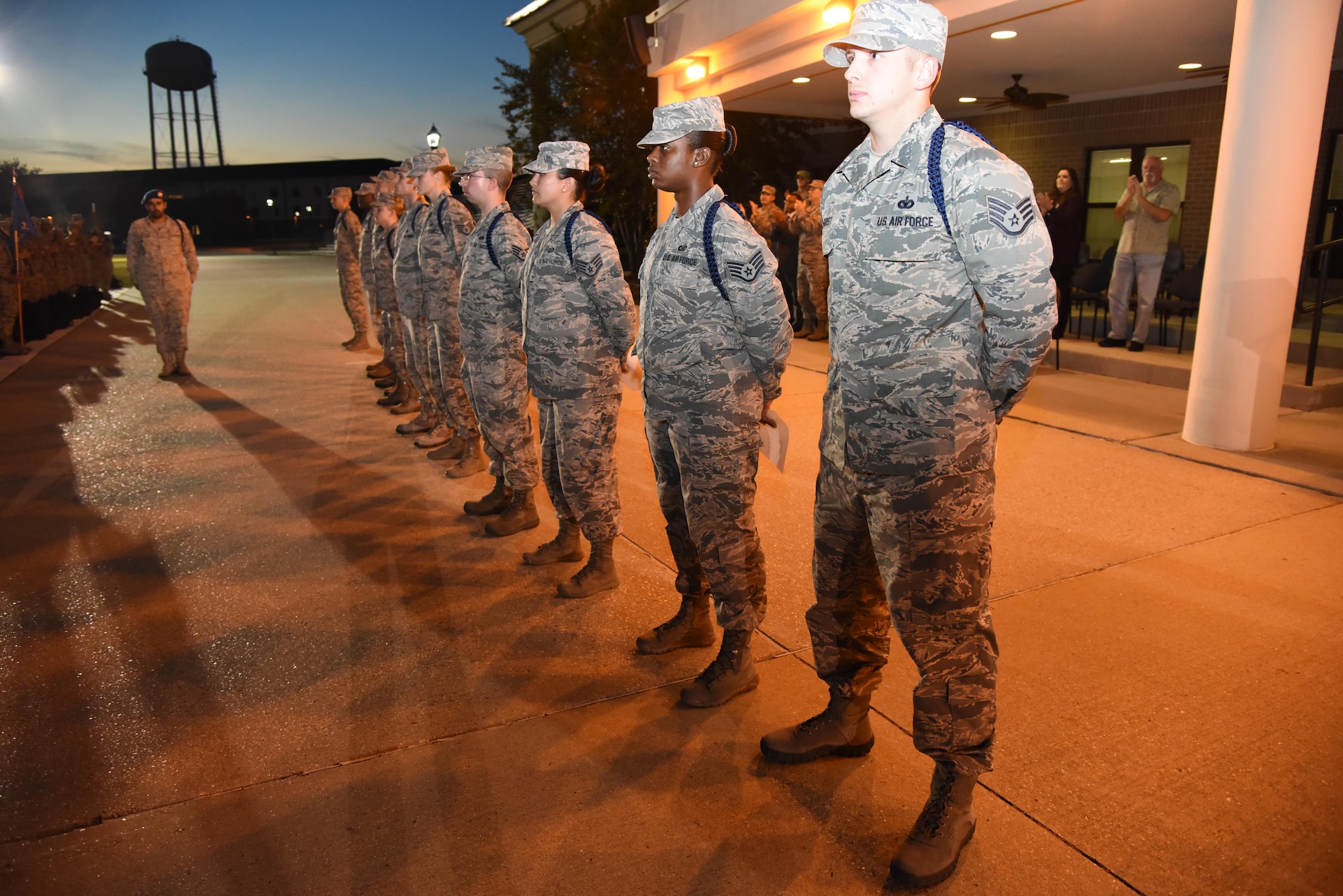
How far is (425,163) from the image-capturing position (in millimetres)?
5902

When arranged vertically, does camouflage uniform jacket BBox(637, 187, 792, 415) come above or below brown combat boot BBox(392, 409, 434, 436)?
above

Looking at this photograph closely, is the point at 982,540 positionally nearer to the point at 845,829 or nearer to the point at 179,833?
the point at 845,829

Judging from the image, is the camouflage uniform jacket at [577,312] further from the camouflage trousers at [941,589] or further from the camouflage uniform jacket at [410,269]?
the camouflage uniform jacket at [410,269]

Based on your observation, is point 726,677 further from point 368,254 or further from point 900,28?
point 368,254

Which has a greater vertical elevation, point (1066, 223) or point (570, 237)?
point (1066, 223)

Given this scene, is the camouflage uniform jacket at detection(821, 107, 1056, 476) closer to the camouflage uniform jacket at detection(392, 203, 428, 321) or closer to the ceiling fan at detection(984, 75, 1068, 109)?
the camouflage uniform jacket at detection(392, 203, 428, 321)

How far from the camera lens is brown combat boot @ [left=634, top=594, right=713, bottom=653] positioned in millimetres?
3406

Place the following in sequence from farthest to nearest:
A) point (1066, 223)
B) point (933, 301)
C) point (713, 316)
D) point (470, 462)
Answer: point (1066, 223) < point (470, 462) < point (713, 316) < point (933, 301)

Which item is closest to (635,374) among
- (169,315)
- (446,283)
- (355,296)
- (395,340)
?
(446,283)

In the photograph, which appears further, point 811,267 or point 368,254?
point 811,267

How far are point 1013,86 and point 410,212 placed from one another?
8.25 meters

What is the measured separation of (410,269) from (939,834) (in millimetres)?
5413

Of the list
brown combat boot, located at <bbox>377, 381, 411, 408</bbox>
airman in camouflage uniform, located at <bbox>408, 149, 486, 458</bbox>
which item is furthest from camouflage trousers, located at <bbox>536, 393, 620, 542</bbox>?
brown combat boot, located at <bbox>377, 381, 411, 408</bbox>

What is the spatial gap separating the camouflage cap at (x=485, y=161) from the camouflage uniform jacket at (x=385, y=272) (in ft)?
10.4
